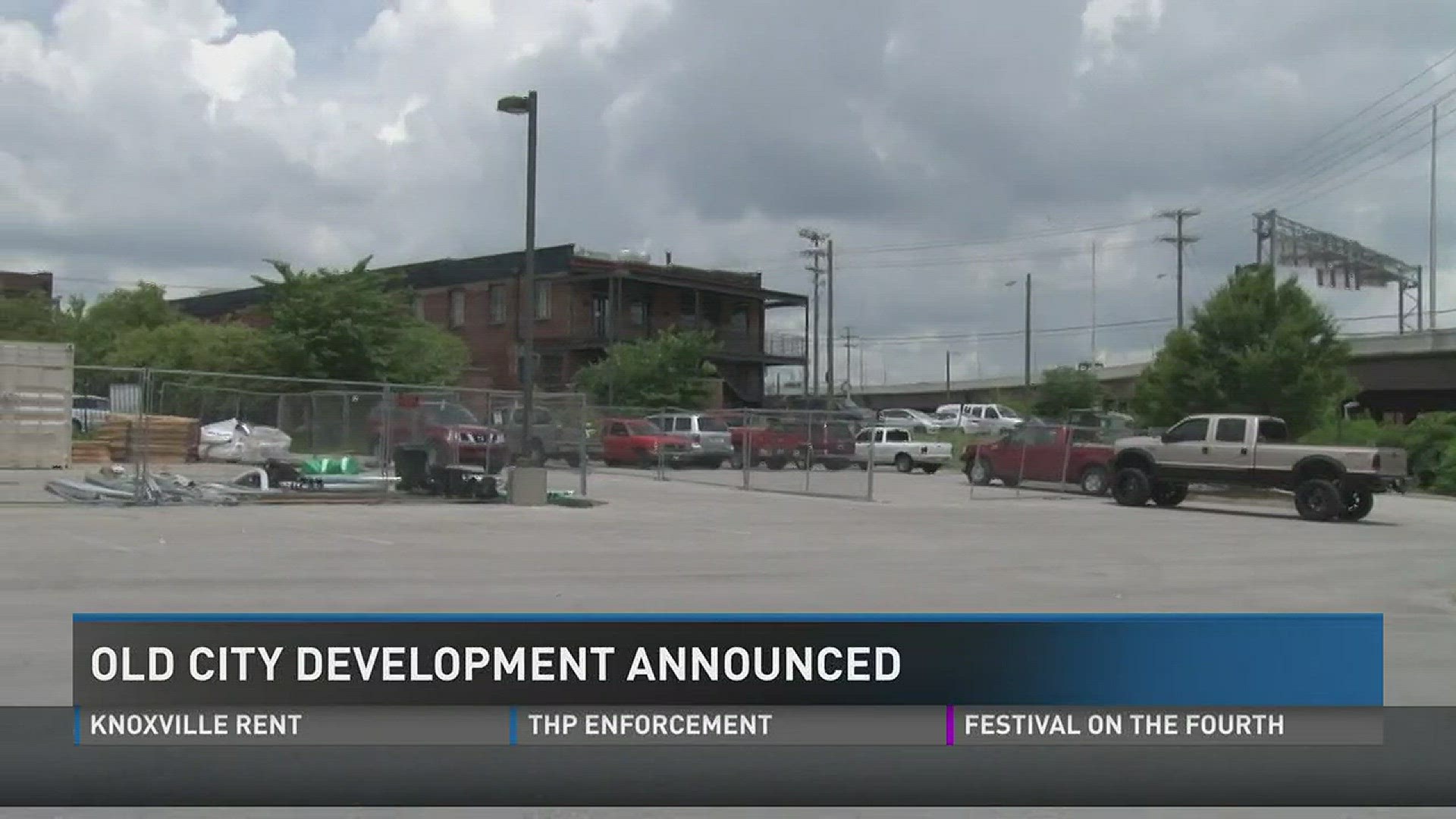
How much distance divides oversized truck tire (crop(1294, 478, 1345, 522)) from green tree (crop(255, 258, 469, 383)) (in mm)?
29848

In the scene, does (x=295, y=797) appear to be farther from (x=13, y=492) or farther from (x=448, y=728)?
(x=13, y=492)

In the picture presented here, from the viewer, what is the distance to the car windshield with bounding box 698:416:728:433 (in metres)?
40.7

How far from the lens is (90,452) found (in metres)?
31.1

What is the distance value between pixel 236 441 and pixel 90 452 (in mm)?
3109

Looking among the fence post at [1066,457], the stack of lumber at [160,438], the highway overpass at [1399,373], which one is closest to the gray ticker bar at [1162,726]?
the stack of lumber at [160,438]

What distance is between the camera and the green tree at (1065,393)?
243 feet

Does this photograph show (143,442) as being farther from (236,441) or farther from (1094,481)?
(1094,481)

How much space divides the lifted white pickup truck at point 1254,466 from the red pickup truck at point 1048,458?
2.53 m

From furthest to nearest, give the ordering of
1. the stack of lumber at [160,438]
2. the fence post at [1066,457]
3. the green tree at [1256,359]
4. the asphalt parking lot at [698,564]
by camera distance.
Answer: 1. the green tree at [1256,359]
2. the fence post at [1066,457]
3. the stack of lumber at [160,438]
4. the asphalt parking lot at [698,564]

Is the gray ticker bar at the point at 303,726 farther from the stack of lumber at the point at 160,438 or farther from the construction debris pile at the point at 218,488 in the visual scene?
the stack of lumber at the point at 160,438

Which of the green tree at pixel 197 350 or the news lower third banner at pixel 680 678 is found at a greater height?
the green tree at pixel 197 350

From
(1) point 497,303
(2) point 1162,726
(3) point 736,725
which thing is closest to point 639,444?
(1) point 497,303

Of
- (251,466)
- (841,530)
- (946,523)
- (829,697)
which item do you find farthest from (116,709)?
(251,466)

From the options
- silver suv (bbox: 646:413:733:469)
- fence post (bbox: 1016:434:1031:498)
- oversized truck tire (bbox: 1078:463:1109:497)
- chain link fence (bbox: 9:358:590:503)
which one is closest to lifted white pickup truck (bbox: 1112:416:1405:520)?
oversized truck tire (bbox: 1078:463:1109:497)
